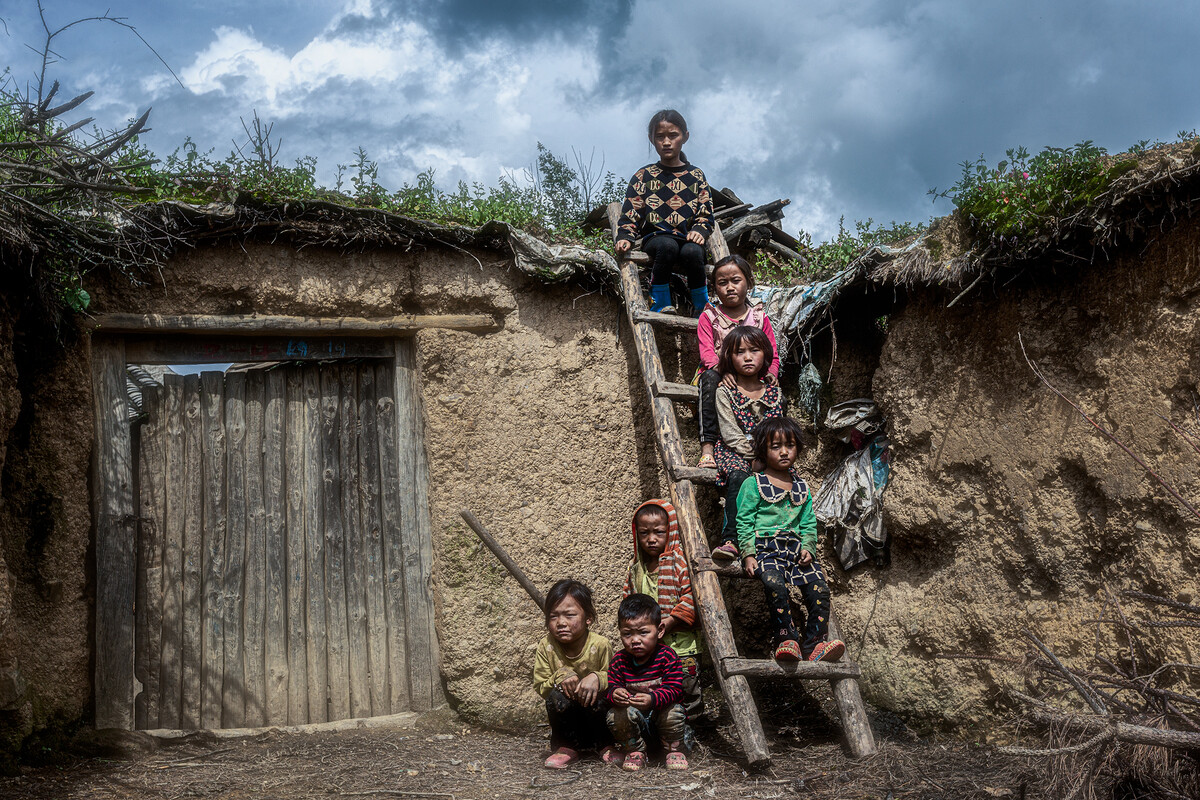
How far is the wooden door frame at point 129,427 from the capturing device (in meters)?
4.02

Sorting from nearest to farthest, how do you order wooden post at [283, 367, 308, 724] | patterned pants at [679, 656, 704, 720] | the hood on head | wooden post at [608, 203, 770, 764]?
1. wooden post at [608, 203, 770, 764]
2. patterned pants at [679, 656, 704, 720]
3. the hood on head
4. wooden post at [283, 367, 308, 724]

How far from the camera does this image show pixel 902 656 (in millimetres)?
3992

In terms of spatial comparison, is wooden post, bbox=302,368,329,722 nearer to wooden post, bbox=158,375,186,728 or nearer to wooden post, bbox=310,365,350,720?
wooden post, bbox=310,365,350,720

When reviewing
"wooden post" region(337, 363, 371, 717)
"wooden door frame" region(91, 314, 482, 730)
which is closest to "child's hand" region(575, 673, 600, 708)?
"wooden door frame" region(91, 314, 482, 730)

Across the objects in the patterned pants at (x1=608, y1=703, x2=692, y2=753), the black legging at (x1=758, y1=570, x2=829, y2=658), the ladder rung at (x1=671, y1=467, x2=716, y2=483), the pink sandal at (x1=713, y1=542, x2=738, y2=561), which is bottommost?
the patterned pants at (x1=608, y1=703, x2=692, y2=753)

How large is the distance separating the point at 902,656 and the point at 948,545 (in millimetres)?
548

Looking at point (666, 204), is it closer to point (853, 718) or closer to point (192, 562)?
point (853, 718)

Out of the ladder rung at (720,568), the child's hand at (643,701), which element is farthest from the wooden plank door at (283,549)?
the ladder rung at (720,568)

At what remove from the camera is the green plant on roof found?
10.8 feet

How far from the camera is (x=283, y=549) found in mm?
4344

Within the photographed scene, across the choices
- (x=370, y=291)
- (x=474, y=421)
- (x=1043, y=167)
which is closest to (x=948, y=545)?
(x=1043, y=167)

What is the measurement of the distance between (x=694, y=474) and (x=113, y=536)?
2683 millimetres

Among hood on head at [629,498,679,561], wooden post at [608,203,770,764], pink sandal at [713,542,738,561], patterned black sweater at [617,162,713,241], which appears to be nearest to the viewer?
wooden post at [608,203,770,764]

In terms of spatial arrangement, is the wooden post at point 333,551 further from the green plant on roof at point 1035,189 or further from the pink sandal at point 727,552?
the green plant on roof at point 1035,189
